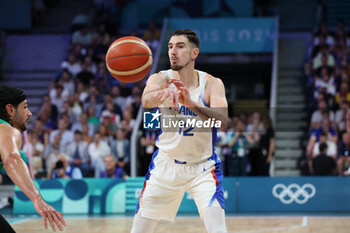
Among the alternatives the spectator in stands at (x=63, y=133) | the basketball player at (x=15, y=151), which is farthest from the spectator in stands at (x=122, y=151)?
the basketball player at (x=15, y=151)

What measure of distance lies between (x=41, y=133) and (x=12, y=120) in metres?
8.37

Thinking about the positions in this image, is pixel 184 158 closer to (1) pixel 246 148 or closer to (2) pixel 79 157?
(1) pixel 246 148

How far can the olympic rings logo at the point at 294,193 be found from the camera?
446 inches

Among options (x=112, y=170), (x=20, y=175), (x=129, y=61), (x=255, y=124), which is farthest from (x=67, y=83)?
(x=20, y=175)

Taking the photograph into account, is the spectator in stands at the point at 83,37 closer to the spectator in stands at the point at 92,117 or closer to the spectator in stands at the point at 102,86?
the spectator in stands at the point at 102,86

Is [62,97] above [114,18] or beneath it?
beneath

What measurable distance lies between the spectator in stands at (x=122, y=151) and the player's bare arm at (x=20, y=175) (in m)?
7.72

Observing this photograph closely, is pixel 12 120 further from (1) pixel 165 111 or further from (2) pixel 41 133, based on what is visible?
(2) pixel 41 133

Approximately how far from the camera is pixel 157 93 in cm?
419

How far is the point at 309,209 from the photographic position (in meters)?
11.3

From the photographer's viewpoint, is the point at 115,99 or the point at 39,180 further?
the point at 115,99

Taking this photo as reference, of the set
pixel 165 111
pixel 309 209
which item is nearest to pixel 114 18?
pixel 309 209

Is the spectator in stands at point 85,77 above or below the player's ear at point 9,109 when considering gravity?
above

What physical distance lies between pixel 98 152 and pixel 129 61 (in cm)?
660
